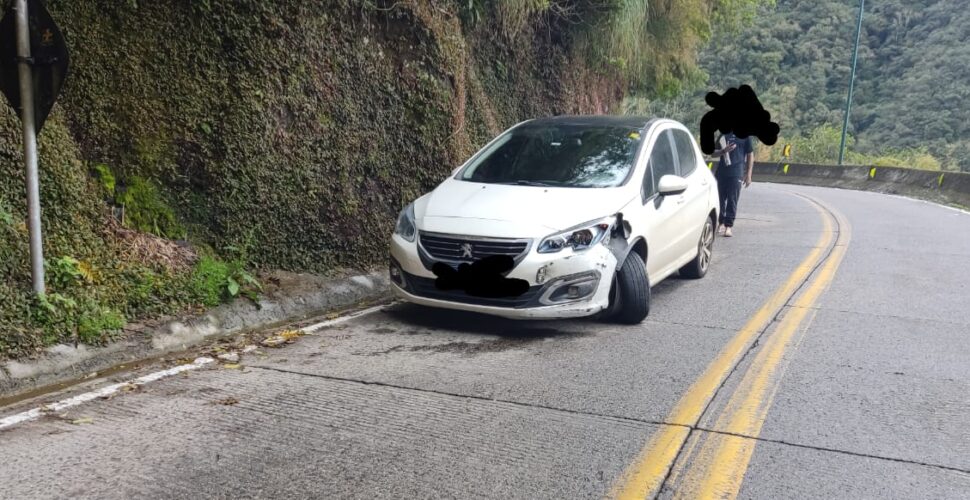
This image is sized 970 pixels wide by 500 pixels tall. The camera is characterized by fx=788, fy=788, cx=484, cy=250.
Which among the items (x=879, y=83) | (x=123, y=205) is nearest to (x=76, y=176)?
(x=123, y=205)

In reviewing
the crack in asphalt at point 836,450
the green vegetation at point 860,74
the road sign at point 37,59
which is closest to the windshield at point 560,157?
the crack in asphalt at point 836,450

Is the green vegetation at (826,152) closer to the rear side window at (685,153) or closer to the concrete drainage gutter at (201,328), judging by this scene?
the rear side window at (685,153)

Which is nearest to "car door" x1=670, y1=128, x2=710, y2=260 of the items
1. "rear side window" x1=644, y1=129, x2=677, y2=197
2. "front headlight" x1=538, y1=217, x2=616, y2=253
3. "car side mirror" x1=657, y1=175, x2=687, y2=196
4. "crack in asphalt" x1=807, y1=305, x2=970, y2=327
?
"rear side window" x1=644, y1=129, x2=677, y2=197

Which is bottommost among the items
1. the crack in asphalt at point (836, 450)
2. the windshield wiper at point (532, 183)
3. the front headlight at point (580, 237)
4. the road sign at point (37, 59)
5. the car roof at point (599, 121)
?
the crack in asphalt at point (836, 450)

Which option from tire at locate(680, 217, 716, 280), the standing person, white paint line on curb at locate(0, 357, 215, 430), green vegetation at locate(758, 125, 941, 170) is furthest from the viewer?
green vegetation at locate(758, 125, 941, 170)

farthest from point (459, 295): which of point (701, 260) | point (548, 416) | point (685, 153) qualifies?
point (701, 260)

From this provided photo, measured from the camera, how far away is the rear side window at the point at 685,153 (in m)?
7.91

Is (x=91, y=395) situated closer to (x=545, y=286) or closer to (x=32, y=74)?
(x=32, y=74)

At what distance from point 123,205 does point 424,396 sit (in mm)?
3347

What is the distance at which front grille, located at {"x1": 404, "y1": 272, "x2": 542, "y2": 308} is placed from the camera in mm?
5570

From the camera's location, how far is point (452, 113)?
29.9 feet

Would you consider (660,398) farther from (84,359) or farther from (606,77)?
(606,77)

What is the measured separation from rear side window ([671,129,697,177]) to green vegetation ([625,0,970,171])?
35363 mm

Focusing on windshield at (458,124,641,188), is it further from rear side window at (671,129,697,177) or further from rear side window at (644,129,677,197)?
rear side window at (671,129,697,177)
